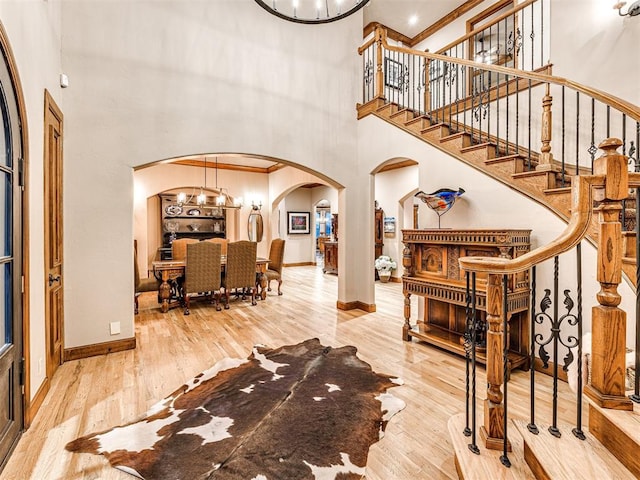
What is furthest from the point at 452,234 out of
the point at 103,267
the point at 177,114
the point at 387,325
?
the point at 103,267

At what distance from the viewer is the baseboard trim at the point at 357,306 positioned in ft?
16.1

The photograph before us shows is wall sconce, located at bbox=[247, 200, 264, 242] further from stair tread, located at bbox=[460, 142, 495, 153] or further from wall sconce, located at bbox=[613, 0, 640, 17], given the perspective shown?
wall sconce, located at bbox=[613, 0, 640, 17]

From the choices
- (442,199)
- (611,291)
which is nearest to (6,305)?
(611,291)

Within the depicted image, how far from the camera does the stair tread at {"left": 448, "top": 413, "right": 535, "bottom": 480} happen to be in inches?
53.0

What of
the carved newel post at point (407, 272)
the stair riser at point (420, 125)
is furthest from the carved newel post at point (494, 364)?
the stair riser at point (420, 125)

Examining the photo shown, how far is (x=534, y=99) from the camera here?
4.02 m

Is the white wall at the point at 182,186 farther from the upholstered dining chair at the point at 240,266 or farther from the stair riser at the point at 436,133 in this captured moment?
the stair riser at the point at 436,133

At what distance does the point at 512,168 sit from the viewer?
305 centimetres

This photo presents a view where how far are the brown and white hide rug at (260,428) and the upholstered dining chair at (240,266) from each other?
234cm

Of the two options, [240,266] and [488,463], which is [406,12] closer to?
[240,266]

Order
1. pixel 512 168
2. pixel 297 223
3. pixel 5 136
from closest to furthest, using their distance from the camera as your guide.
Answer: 1. pixel 5 136
2. pixel 512 168
3. pixel 297 223

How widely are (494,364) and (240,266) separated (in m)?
4.28

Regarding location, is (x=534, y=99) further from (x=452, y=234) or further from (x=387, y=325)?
(x=387, y=325)

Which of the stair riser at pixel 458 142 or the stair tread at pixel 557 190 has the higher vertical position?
the stair riser at pixel 458 142
